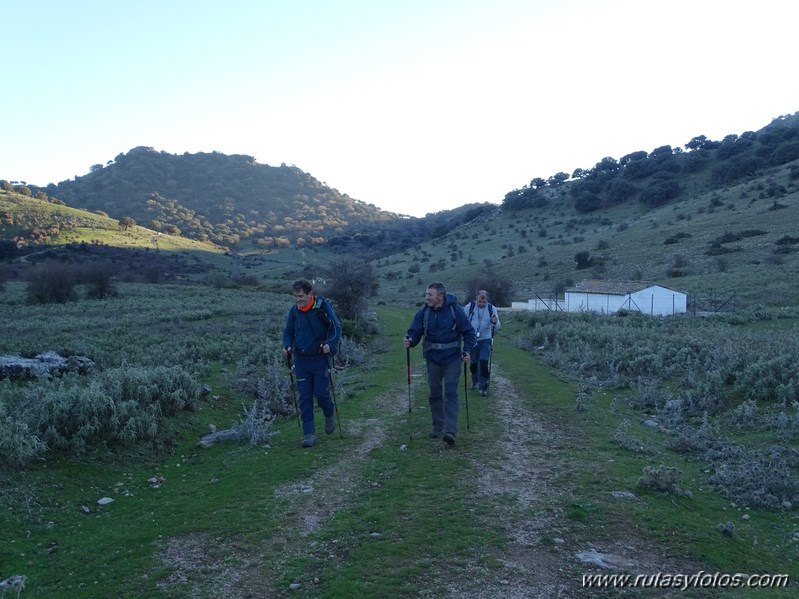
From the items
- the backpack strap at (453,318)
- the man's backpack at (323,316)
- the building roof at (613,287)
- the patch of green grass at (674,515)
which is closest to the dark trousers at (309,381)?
the man's backpack at (323,316)

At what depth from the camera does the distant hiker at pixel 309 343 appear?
8.86m

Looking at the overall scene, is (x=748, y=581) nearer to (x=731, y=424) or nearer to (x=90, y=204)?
(x=731, y=424)

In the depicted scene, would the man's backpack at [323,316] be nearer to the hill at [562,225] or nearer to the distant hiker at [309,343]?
the distant hiker at [309,343]

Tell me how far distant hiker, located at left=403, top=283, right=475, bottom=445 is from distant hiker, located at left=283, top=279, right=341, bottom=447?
45.4 inches

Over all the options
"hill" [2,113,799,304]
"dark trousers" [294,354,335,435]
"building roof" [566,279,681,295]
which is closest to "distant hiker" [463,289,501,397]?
"dark trousers" [294,354,335,435]

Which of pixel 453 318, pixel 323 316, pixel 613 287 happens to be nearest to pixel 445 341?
pixel 453 318

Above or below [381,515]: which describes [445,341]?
above

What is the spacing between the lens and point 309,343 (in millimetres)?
8852

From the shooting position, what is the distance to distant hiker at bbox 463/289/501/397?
41.2ft

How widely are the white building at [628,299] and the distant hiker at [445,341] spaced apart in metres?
26.2

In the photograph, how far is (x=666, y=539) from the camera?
5559 mm

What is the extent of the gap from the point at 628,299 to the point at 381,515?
3088 cm

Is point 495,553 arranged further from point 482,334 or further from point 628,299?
point 628,299

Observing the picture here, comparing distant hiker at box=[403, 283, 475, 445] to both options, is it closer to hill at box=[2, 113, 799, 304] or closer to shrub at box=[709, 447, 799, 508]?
shrub at box=[709, 447, 799, 508]
